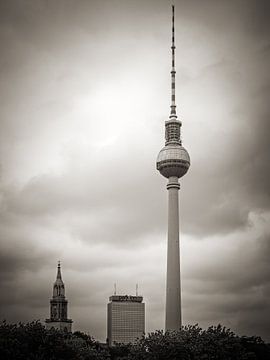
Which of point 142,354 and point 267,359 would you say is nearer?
point 142,354

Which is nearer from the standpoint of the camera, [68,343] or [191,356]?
[191,356]

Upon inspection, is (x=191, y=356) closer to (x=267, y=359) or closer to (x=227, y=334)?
(x=227, y=334)

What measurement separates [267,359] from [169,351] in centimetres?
6845

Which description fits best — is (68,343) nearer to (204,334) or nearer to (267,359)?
(204,334)

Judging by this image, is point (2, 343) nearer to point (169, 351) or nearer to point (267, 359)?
point (169, 351)

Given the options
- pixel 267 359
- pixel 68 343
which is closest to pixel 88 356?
pixel 68 343

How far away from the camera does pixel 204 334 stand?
139625 mm

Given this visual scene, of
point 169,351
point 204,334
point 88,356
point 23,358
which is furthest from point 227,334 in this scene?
point 23,358

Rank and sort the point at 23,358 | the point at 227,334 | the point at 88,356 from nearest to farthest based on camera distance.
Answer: the point at 23,358
the point at 227,334
the point at 88,356

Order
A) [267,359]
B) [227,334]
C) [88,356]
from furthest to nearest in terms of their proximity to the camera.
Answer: [267,359] → [88,356] → [227,334]

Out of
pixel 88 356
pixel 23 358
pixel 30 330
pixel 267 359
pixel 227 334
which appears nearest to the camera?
pixel 23 358

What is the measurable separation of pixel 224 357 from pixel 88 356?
1361 inches

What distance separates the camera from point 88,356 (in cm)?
15400

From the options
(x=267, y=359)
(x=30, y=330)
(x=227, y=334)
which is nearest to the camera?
(x=30, y=330)
